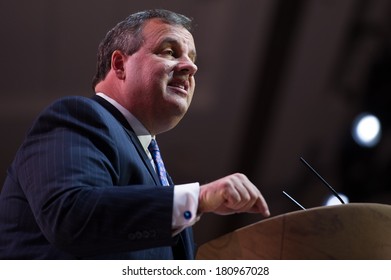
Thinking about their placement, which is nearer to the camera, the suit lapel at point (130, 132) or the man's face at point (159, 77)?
the suit lapel at point (130, 132)

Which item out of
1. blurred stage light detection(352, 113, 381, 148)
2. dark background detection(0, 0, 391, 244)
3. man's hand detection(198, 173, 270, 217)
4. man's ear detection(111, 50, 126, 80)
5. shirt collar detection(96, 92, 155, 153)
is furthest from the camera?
blurred stage light detection(352, 113, 381, 148)

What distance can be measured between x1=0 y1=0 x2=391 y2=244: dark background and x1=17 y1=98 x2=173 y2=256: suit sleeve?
1.55m

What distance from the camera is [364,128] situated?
350 centimetres

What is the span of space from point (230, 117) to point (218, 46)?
394 mm

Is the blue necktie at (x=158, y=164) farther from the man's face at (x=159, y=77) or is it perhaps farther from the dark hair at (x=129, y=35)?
the dark hair at (x=129, y=35)

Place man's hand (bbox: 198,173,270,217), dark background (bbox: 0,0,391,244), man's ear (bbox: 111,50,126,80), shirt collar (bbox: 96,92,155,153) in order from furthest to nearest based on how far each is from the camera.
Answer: dark background (bbox: 0,0,391,244)
man's ear (bbox: 111,50,126,80)
shirt collar (bbox: 96,92,155,153)
man's hand (bbox: 198,173,270,217)

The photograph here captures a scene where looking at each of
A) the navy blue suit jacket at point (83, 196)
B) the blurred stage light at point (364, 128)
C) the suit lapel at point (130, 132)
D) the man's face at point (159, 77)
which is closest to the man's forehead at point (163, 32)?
the man's face at point (159, 77)

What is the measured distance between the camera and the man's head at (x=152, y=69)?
183cm

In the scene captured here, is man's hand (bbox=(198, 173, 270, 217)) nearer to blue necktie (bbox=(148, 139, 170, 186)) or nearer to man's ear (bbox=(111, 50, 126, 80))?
blue necktie (bbox=(148, 139, 170, 186))

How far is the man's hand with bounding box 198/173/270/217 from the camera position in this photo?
119 centimetres

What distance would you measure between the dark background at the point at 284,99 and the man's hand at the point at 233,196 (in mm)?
1780

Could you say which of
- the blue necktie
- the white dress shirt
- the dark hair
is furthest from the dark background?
the white dress shirt

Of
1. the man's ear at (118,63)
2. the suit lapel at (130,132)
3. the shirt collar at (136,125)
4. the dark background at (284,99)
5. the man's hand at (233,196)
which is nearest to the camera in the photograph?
the man's hand at (233,196)

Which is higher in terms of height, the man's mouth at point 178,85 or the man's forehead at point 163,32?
the man's forehead at point 163,32
